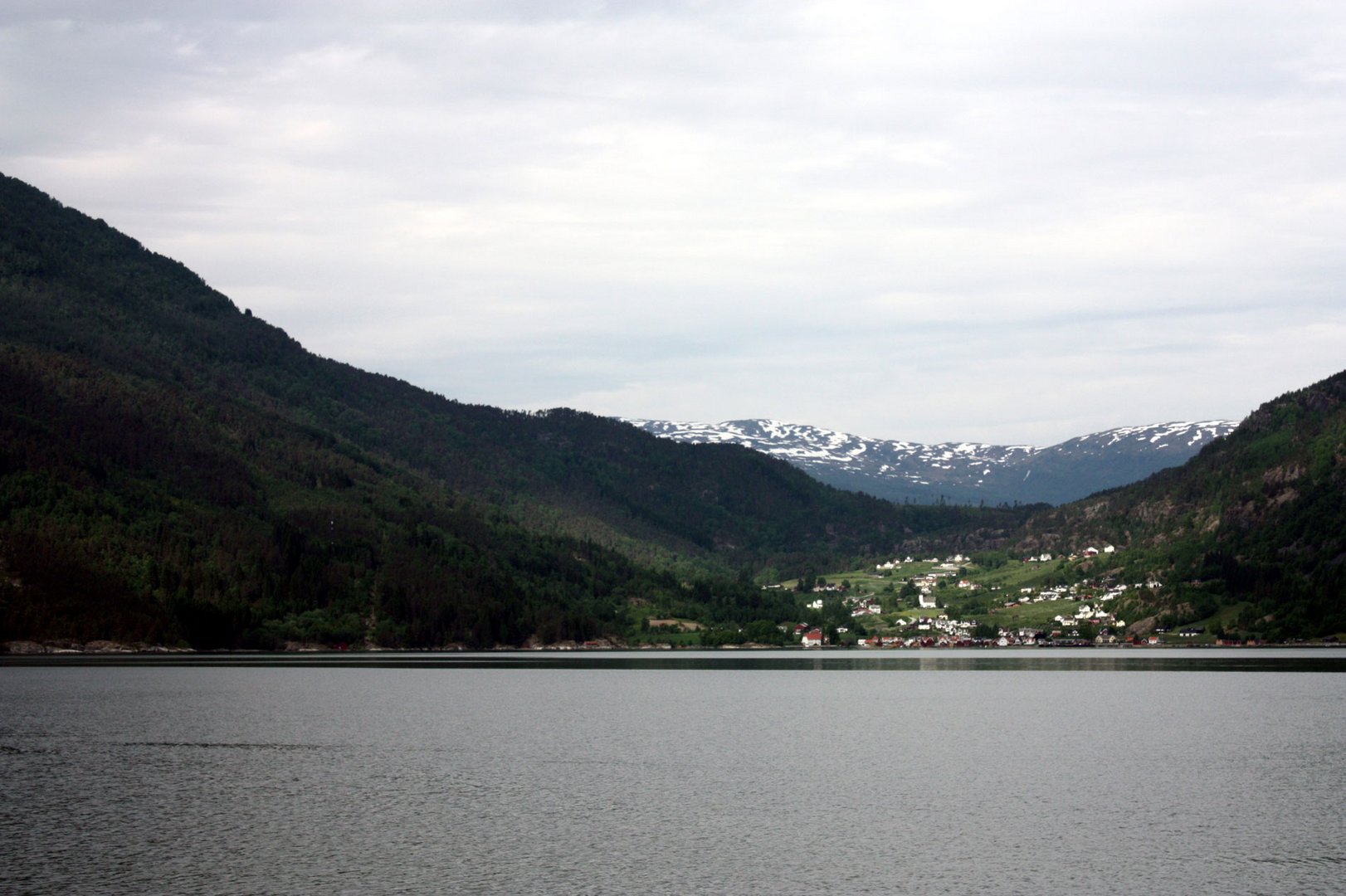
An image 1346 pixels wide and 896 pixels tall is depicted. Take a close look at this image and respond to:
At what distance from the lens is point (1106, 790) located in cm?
7169

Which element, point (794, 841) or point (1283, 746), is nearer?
point (794, 841)

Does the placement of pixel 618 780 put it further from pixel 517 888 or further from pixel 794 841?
pixel 517 888

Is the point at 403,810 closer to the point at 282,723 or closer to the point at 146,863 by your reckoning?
the point at 146,863

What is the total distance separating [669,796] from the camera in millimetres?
71000

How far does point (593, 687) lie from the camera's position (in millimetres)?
164875

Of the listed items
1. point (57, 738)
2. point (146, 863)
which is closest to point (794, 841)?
point (146, 863)

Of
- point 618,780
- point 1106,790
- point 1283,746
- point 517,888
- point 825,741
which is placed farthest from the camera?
point 825,741

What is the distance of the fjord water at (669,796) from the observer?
51.9 meters

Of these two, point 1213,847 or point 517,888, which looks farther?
point 1213,847

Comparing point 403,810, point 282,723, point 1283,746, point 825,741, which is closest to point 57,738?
point 282,723

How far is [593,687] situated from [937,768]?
87.7 metres

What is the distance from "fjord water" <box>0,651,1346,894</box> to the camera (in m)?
51.9

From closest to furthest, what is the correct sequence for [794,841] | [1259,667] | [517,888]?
1. [517,888]
2. [794,841]
3. [1259,667]

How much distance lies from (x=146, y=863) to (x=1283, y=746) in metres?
74.5
